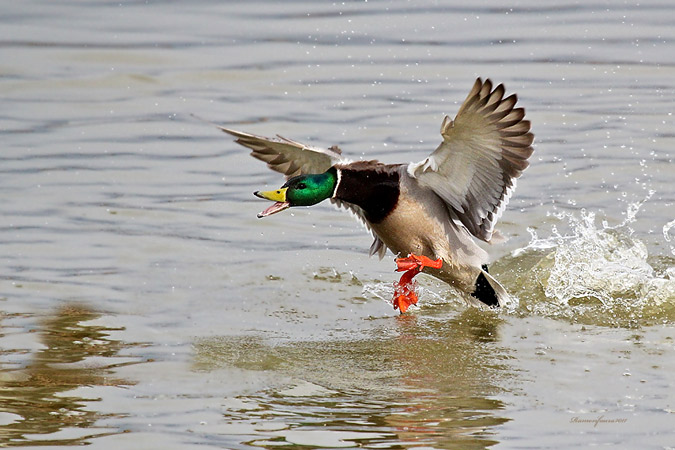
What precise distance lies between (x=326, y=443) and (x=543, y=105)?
7.53 meters

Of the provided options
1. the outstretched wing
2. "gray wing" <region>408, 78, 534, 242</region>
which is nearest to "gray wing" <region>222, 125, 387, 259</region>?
the outstretched wing

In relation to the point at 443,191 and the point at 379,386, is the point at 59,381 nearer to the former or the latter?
the point at 379,386

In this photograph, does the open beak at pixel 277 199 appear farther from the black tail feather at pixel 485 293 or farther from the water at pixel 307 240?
the black tail feather at pixel 485 293

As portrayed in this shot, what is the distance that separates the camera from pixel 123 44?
13.7 m

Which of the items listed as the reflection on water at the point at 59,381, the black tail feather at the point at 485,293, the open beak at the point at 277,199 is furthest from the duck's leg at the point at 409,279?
the reflection on water at the point at 59,381

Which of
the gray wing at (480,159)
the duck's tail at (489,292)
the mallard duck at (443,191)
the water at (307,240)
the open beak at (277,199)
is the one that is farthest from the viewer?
the duck's tail at (489,292)

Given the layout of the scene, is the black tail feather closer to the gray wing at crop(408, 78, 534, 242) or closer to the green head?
the gray wing at crop(408, 78, 534, 242)

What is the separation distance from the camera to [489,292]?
7.00 metres

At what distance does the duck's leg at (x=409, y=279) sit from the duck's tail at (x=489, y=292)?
1.05 ft

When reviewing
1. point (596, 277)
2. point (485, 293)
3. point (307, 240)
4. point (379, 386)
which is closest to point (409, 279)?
point (485, 293)

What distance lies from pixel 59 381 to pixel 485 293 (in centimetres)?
264

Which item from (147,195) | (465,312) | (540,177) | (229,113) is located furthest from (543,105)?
(465,312)

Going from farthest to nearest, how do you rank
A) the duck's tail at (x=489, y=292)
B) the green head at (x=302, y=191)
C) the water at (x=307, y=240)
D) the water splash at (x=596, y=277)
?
1. the duck's tail at (x=489, y=292)
2. the water splash at (x=596, y=277)
3. the green head at (x=302, y=191)
4. the water at (x=307, y=240)

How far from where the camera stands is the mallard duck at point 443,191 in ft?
20.7
